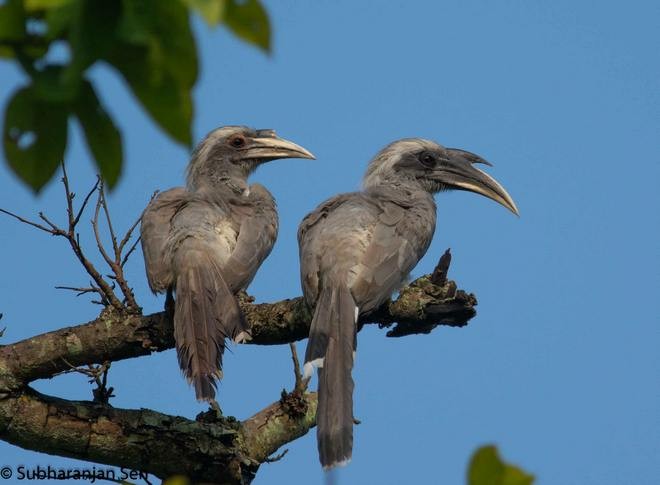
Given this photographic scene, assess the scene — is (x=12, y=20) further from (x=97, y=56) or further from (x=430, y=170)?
(x=430, y=170)

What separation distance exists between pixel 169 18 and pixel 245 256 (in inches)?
210

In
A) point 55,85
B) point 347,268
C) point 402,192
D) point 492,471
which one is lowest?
point 492,471

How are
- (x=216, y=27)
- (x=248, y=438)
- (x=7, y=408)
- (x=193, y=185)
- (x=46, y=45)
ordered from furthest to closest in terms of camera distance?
1. (x=193, y=185)
2. (x=248, y=438)
3. (x=7, y=408)
4. (x=46, y=45)
5. (x=216, y=27)

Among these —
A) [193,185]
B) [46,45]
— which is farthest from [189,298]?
[46,45]

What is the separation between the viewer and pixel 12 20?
182 cm

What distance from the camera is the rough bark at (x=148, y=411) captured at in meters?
6.09

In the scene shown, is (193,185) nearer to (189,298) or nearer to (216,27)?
(189,298)

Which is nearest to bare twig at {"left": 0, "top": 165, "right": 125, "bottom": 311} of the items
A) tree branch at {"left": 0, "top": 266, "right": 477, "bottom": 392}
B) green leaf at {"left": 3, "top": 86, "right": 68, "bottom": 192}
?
tree branch at {"left": 0, "top": 266, "right": 477, "bottom": 392}

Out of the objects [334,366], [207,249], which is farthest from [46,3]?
[207,249]

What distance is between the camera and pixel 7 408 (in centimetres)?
604

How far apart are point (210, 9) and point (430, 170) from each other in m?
7.19

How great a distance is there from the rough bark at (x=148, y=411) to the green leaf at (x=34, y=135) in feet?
14.2

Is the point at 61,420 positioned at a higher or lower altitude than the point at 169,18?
higher

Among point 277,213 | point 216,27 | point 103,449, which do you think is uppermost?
point 277,213
